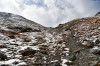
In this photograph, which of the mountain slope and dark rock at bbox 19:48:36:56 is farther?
the mountain slope

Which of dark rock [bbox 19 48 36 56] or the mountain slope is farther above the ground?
the mountain slope

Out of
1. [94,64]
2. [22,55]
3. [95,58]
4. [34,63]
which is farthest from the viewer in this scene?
[22,55]

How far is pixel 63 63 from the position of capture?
33.4 feet

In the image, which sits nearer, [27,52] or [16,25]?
[27,52]

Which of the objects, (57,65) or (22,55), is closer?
(57,65)

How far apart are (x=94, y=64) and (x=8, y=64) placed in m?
8.74

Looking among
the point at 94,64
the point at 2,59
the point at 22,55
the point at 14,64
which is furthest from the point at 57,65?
the point at 2,59

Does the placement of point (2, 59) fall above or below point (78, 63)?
above

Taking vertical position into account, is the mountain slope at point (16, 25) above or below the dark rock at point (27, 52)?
above

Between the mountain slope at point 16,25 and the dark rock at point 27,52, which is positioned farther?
the mountain slope at point 16,25

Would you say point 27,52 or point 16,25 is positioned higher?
point 16,25

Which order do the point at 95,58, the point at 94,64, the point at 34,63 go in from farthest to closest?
the point at 34,63 → the point at 95,58 → the point at 94,64

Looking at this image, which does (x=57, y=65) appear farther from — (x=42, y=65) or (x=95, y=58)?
(x=95, y=58)

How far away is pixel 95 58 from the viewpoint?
963 cm
